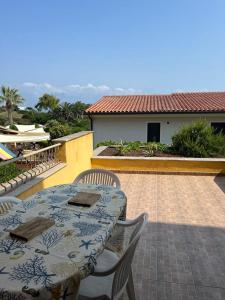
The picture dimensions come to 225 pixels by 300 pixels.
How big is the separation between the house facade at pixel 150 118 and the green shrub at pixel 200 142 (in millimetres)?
4094

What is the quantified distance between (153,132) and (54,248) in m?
12.4

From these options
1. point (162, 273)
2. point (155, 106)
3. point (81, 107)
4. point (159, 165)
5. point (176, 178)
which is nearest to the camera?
point (162, 273)

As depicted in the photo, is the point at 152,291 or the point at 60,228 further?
the point at 152,291

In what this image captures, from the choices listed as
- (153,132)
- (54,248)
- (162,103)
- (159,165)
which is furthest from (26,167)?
(162,103)

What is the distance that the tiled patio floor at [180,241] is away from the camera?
2912 mm

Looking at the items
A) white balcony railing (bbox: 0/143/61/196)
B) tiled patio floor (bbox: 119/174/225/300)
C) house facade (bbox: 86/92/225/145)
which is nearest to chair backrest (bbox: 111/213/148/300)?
tiled patio floor (bbox: 119/174/225/300)

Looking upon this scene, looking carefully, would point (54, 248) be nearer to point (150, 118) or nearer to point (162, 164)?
point (162, 164)

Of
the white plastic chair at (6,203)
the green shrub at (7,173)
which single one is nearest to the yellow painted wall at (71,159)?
the green shrub at (7,173)

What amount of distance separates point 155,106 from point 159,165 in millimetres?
7028

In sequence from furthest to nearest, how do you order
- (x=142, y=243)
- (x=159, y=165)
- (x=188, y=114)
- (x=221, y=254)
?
(x=188, y=114), (x=159, y=165), (x=142, y=243), (x=221, y=254)

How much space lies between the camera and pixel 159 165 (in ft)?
26.9

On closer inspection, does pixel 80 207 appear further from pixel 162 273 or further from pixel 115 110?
pixel 115 110

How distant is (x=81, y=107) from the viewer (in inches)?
1918

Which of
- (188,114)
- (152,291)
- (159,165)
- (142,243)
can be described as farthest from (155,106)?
(152,291)
